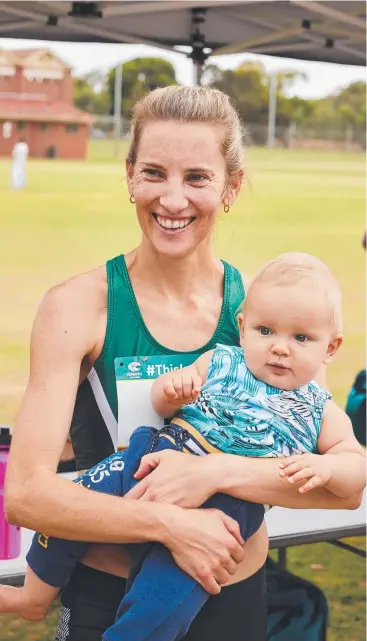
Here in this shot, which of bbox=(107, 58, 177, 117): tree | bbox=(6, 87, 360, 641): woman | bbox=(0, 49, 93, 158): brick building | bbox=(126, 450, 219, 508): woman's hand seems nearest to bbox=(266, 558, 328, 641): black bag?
bbox=(6, 87, 360, 641): woman

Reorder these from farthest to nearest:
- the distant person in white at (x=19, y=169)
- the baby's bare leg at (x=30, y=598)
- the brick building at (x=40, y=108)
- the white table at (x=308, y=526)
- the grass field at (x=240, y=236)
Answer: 1. the brick building at (x=40, y=108)
2. the distant person in white at (x=19, y=169)
3. the grass field at (x=240, y=236)
4. the white table at (x=308, y=526)
5. the baby's bare leg at (x=30, y=598)

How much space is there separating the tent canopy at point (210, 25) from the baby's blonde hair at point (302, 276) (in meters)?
3.61

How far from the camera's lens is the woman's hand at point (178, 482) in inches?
66.4

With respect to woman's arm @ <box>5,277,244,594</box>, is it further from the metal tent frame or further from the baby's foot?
the metal tent frame

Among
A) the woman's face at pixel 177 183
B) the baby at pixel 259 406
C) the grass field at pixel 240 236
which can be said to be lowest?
the grass field at pixel 240 236

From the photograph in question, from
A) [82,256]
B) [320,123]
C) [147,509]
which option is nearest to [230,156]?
[147,509]

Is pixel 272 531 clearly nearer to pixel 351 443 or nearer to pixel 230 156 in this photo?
pixel 351 443

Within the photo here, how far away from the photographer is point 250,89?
5516 centimetres

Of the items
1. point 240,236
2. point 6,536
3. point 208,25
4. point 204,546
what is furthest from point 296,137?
point 204,546

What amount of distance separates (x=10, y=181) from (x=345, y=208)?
1313cm

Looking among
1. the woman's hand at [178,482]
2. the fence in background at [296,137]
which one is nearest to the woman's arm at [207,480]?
the woman's hand at [178,482]

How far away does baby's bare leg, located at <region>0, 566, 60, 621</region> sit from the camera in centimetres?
188

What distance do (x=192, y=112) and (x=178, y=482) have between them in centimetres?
73

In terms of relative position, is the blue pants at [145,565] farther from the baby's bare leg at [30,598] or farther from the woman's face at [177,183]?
the woman's face at [177,183]
